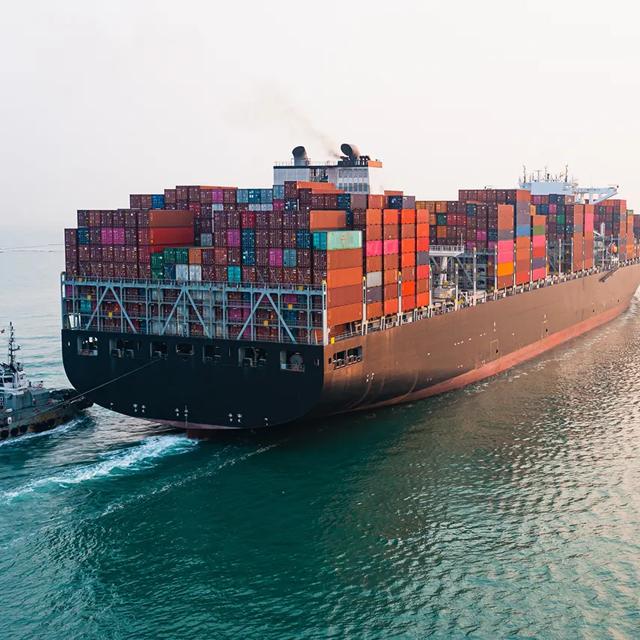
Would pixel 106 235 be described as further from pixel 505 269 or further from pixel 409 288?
pixel 505 269

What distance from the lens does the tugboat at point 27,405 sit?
44.5m

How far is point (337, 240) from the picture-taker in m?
42.5

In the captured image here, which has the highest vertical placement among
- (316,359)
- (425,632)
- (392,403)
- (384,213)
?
(384,213)

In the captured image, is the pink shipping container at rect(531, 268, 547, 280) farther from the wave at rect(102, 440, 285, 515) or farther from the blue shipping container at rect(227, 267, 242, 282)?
the wave at rect(102, 440, 285, 515)

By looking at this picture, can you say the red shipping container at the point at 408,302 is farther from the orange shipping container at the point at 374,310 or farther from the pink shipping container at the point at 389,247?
the orange shipping container at the point at 374,310

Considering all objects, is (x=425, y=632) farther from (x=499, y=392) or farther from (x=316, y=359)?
(x=499, y=392)

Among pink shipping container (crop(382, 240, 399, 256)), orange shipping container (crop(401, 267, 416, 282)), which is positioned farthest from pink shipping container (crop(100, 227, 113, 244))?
orange shipping container (crop(401, 267, 416, 282))

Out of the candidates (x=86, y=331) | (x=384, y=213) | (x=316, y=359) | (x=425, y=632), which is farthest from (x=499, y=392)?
(x=425, y=632)

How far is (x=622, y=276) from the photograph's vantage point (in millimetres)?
94000

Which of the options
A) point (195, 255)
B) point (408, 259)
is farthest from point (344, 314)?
point (408, 259)

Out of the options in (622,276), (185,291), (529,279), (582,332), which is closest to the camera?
(185,291)

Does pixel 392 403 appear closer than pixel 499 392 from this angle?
Yes

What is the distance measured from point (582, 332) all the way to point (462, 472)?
4621cm

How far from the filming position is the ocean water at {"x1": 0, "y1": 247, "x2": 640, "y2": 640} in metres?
26.8
